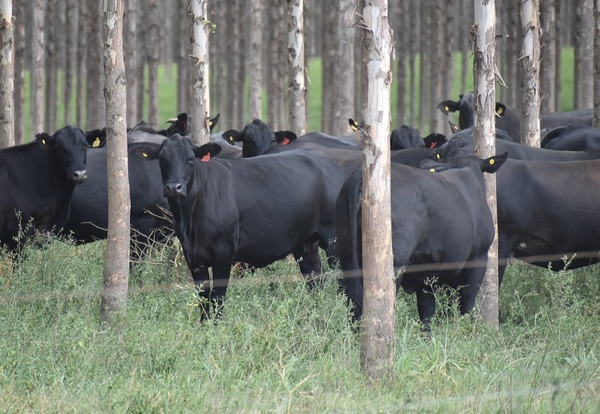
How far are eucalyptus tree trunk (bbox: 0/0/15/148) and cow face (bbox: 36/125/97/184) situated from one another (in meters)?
3.66

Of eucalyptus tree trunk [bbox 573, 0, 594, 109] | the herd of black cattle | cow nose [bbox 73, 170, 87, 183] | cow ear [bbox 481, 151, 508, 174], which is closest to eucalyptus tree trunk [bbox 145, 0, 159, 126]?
eucalyptus tree trunk [bbox 573, 0, 594, 109]

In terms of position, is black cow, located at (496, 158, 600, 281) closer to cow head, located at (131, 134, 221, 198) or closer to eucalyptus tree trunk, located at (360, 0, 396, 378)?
cow head, located at (131, 134, 221, 198)

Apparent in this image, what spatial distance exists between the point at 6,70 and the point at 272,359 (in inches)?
354

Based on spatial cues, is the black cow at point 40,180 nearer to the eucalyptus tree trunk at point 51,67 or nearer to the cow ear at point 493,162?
the cow ear at point 493,162

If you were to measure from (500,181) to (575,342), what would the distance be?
239 cm

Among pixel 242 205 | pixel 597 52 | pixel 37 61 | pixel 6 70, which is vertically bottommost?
pixel 242 205

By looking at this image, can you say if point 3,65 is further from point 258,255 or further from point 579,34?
point 579,34

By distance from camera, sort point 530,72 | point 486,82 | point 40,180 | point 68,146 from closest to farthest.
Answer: point 486,82 < point 68,146 < point 40,180 < point 530,72

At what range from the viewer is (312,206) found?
9914 mm

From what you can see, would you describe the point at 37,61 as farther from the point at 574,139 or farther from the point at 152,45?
the point at 574,139

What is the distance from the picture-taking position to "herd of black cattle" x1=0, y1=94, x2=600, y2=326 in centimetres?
795

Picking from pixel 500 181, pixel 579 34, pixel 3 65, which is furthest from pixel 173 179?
pixel 579 34

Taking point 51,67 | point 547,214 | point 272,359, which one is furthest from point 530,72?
point 51,67

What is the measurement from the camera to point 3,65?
14.1m
